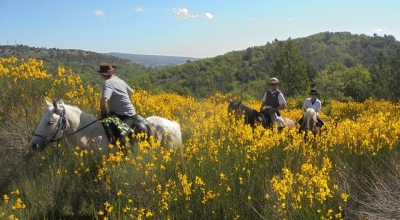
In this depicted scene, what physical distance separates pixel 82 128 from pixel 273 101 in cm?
506

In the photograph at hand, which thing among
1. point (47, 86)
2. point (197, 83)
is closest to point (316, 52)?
point (197, 83)

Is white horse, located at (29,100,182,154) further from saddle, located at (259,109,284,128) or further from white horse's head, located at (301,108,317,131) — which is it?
white horse's head, located at (301,108,317,131)

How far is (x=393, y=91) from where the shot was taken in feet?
122

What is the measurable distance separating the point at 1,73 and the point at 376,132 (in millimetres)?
7609

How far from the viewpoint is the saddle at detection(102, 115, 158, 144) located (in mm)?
5375

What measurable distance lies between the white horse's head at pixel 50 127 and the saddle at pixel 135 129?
678mm

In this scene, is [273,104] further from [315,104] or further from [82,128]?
[82,128]

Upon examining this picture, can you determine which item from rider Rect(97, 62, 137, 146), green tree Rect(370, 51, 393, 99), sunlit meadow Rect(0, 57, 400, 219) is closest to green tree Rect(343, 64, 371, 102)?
green tree Rect(370, 51, 393, 99)

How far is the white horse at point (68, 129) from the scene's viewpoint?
16.4ft

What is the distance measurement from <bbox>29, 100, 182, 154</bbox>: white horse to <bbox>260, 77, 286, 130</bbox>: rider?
11.9 feet

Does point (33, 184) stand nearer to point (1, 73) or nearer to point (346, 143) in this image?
point (1, 73)

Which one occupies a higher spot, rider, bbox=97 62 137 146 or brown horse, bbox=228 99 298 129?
rider, bbox=97 62 137 146

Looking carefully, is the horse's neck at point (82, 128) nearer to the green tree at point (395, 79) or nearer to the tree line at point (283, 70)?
the tree line at point (283, 70)

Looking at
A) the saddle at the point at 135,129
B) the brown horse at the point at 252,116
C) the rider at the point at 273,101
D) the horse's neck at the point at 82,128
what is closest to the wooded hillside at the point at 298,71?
the brown horse at the point at 252,116
